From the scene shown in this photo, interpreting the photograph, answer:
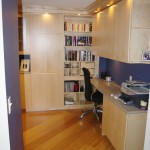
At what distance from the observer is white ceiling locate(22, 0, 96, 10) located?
331 centimetres

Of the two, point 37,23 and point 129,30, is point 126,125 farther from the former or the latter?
point 37,23

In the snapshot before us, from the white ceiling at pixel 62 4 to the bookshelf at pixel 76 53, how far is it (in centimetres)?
44

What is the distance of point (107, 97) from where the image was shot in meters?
2.90

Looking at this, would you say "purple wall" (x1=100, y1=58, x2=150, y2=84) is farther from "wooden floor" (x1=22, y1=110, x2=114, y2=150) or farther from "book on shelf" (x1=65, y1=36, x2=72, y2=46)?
"wooden floor" (x1=22, y1=110, x2=114, y2=150)

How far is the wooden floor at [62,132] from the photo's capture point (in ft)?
9.42

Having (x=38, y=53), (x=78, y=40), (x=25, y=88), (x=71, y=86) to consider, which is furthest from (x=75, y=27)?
(x=25, y=88)

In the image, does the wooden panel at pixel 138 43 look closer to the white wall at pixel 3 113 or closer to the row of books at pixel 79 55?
the white wall at pixel 3 113

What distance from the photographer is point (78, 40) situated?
4.28 meters

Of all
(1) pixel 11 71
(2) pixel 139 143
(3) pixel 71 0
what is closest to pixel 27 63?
(3) pixel 71 0

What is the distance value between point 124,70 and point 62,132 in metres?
1.68

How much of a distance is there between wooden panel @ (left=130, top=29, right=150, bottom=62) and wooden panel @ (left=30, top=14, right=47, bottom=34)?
2.29 metres

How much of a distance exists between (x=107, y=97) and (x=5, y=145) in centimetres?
181

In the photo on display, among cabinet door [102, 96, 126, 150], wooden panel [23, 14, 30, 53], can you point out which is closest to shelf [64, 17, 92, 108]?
wooden panel [23, 14, 30, 53]

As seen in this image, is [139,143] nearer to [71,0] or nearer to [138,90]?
[138,90]
